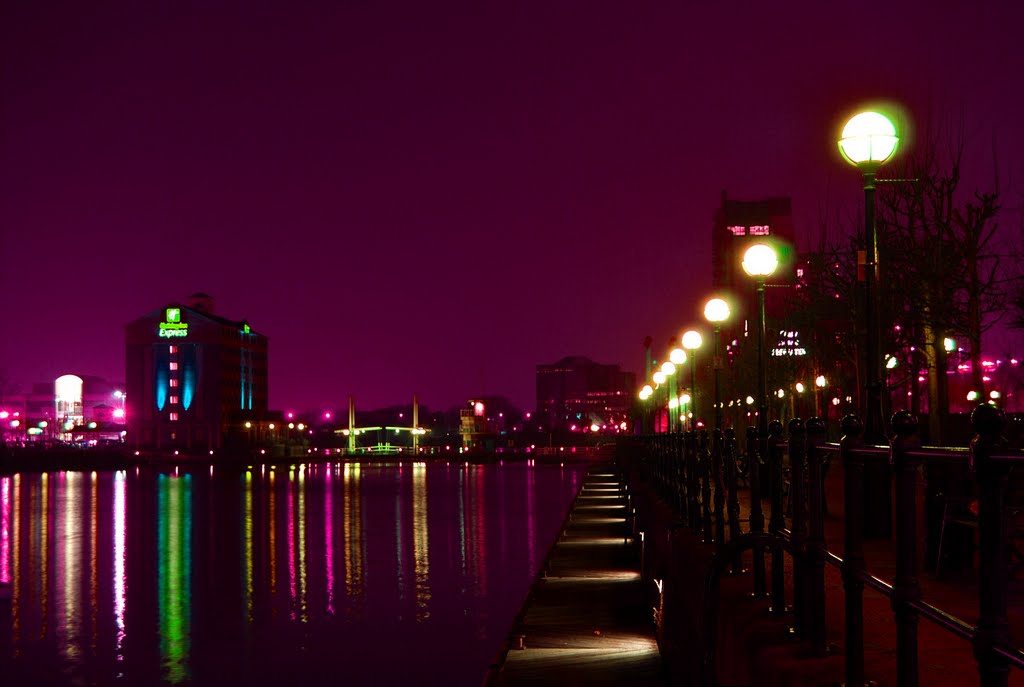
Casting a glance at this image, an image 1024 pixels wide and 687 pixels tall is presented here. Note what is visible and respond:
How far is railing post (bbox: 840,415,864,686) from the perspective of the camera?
17.5 feet

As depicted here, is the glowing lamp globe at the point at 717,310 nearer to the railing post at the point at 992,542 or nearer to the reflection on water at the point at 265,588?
the reflection on water at the point at 265,588

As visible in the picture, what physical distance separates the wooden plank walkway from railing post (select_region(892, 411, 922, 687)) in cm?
1024

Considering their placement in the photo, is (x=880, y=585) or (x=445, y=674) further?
(x=445, y=674)

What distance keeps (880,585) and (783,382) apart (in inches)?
2148

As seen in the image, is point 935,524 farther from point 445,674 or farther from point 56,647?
point 56,647

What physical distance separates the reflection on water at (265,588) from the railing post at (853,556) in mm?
24814

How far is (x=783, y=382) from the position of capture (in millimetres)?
58250

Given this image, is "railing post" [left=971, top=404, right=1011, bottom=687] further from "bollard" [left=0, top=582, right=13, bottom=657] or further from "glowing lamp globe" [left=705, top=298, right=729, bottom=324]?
"bollard" [left=0, top=582, right=13, bottom=657]

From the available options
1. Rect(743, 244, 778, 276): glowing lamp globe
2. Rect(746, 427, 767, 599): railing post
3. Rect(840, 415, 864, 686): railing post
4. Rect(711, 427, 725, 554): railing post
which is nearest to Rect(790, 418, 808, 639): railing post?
Rect(746, 427, 767, 599): railing post

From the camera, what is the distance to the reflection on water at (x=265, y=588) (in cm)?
3131

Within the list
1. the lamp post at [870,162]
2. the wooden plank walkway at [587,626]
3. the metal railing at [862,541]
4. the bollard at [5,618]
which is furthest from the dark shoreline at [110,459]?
the metal railing at [862,541]

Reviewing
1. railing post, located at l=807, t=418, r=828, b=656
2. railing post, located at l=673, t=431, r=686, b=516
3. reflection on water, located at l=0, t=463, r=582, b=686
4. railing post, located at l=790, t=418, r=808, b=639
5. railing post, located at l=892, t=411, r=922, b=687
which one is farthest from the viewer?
reflection on water, located at l=0, t=463, r=582, b=686

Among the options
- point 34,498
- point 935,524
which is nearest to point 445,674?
point 935,524

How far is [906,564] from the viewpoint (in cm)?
461
